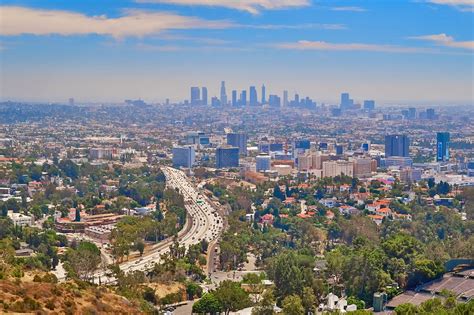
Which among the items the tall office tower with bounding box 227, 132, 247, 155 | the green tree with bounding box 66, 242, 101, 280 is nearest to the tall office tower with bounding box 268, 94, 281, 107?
the tall office tower with bounding box 227, 132, 247, 155

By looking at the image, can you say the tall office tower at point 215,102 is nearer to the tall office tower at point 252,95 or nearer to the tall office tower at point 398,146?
the tall office tower at point 252,95

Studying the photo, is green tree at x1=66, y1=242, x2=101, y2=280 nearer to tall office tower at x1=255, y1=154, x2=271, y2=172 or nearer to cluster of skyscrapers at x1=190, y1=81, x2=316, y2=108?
tall office tower at x1=255, y1=154, x2=271, y2=172

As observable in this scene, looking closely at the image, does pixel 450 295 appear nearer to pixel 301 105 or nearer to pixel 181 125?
pixel 181 125

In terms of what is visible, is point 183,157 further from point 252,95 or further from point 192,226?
point 252,95

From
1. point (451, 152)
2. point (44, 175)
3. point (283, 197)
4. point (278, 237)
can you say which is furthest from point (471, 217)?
point (451, 152)

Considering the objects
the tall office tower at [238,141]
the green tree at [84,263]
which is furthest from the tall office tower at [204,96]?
the green tree at [84,263]
